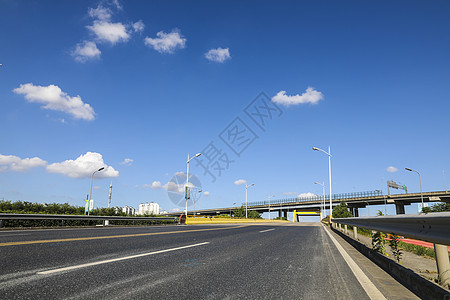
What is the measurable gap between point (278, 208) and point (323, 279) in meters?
97.9

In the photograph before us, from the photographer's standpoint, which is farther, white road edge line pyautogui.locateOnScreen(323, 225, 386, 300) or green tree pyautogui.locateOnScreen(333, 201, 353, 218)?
green tree pyautogui.locateOnScreen(333, 201, 353, 218)

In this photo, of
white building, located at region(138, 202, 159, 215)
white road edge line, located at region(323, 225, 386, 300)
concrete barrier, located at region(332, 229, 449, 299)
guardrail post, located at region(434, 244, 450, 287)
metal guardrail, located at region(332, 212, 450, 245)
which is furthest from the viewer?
white building, located at region(138, 202, 159, 215)

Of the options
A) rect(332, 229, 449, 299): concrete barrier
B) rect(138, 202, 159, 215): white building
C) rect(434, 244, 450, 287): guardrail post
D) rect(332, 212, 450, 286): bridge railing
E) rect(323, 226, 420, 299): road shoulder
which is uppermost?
rect(332, 212, 450, 286): bridge railing

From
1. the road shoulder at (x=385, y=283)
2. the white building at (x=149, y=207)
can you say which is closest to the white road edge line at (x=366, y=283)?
the road shoulder at (x=385, y=283)

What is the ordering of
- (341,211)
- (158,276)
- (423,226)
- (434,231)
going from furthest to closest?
(341,211), (158,276), (423,226), (434,231)

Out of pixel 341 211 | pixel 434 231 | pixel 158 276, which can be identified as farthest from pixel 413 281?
pixel 341 211

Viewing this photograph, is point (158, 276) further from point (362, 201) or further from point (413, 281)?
point (362, 201)

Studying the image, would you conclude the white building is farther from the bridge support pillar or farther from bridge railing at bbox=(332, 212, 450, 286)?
bridge railing at bbox=(332, 212, 450, 286)

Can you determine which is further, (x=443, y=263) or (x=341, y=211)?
(x=341, y=211)

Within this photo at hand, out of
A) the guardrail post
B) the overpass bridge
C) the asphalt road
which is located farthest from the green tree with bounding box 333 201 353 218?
the guardrail post

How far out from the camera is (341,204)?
7800cm

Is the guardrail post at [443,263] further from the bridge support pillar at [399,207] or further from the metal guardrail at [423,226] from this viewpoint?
the bridge support pillar at [399,207]

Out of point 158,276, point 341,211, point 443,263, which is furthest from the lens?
point 341,211

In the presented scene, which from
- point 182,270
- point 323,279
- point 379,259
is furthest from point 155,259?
point 379,259
